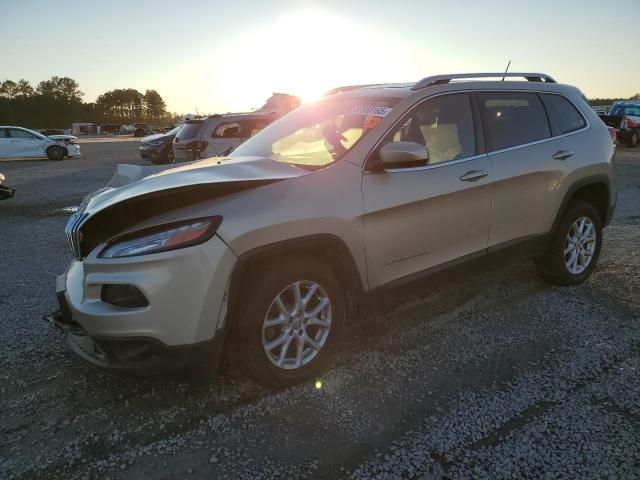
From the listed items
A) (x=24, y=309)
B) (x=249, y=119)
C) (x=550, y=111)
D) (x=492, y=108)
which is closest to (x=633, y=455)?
(x=492, y=108)

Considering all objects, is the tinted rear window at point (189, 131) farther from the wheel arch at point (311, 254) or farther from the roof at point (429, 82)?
the wheel arch at point (311, 254)

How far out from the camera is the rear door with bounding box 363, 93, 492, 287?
2912 mm

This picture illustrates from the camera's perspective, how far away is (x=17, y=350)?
3.31m

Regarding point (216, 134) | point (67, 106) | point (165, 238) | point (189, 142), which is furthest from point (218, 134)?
point (67, 106)

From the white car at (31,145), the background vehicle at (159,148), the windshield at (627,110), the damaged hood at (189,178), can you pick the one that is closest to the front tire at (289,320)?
the damaged hood at (189,178)

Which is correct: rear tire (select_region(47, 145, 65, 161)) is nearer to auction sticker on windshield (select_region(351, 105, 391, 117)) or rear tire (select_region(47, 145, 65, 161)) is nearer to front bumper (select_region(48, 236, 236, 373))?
auction sticker on windshield (select_region(351, 105, 391, 117))

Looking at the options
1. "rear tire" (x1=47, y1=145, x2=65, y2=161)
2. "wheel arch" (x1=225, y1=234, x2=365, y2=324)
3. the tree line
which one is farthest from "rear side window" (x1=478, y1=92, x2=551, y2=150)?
the tree line

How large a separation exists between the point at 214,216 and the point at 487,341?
2146 millimetres

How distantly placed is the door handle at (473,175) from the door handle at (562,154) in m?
0.91

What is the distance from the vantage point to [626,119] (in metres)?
21.8

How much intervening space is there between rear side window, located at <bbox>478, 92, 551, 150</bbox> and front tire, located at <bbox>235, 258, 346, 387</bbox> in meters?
1.81

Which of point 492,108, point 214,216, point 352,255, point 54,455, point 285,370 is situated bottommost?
point 54,455

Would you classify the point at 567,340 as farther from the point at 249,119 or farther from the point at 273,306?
the point at 249,119

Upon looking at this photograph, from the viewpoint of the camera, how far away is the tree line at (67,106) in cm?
12100
